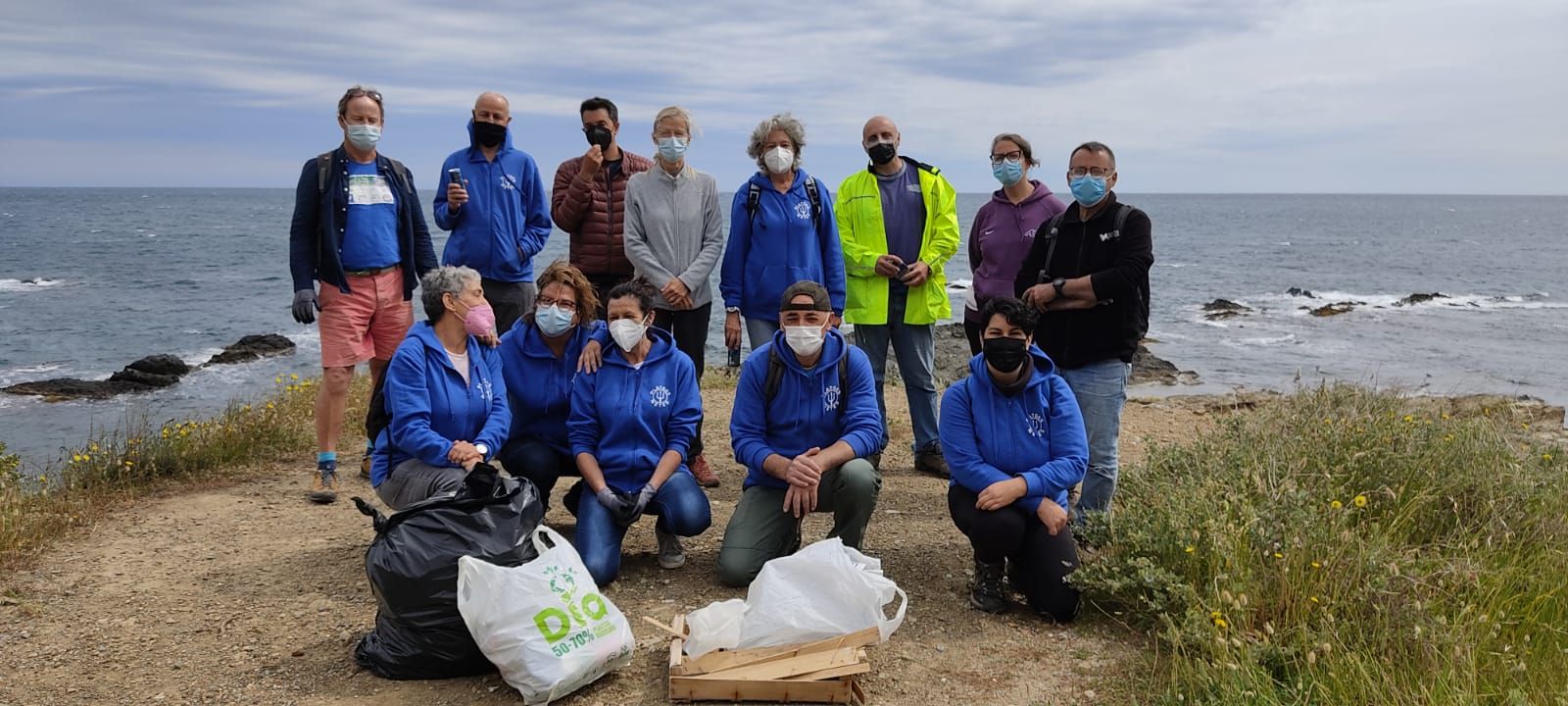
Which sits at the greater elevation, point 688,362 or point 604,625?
point 688,362

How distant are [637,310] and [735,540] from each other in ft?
4.03

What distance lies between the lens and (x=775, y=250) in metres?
6.40

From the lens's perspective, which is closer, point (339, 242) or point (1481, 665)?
point (1481, 665)

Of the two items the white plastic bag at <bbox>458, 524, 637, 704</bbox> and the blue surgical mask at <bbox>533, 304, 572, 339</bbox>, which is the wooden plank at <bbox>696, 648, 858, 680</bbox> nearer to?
the white plastic bag at <bbox>458, 524, 637, 704</bbox>

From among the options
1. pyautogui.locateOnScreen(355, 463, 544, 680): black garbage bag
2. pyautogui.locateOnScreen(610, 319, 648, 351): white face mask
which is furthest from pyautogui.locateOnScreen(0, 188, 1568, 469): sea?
pyautogui.locateOnScreen(355, 463, 544, 680): black garbage bag

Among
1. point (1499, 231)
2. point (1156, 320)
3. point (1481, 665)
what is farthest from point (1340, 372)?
point (1499, 231)

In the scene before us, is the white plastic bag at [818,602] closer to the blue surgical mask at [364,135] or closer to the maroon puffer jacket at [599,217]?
the maroon puffer jacket at [599,217]

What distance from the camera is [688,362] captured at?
5434mm

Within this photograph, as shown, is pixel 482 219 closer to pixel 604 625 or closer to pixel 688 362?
pixel 688 362

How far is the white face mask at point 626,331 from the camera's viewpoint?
5.27m

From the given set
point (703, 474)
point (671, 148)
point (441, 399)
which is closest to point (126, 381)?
point (703, 474)

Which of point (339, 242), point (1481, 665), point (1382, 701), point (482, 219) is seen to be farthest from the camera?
point (482, 219)

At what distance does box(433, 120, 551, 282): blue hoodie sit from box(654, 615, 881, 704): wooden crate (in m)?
3.64

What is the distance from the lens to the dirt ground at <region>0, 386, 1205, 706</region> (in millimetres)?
4082
